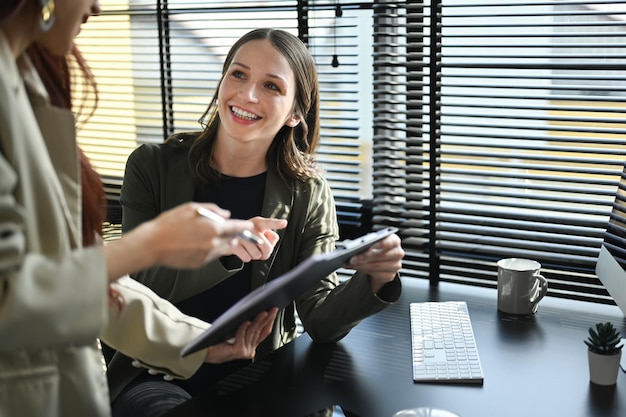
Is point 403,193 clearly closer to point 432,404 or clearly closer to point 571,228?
point 571,228

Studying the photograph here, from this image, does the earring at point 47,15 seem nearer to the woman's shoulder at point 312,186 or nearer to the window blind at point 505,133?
the woman's shoulder at point 312,186

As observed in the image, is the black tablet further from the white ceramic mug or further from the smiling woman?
the white ceramic mug

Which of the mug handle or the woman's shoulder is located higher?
the woman's shoulder

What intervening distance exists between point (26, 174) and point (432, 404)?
0.87m

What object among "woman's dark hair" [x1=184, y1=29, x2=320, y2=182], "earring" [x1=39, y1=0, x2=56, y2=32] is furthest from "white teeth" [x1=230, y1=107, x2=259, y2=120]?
"earring" [x1=39, y1=0, x2=56, y2=32]

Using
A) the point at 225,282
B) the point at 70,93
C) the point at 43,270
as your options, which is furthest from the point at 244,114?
the point at 43,270

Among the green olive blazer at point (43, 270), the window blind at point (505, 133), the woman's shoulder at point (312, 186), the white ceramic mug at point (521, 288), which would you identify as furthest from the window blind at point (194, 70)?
the green olive blazer at point (43, 270)

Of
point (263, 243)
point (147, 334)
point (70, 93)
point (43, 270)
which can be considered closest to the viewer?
point (43, 270)

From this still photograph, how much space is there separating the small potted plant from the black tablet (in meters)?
0.51

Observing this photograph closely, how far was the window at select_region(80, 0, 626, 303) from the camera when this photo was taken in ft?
7.22

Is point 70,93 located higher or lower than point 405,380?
higher

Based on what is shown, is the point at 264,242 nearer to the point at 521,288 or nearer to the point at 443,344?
the point at 443,344

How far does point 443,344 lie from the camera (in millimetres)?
1699

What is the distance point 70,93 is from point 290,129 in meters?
1.03
